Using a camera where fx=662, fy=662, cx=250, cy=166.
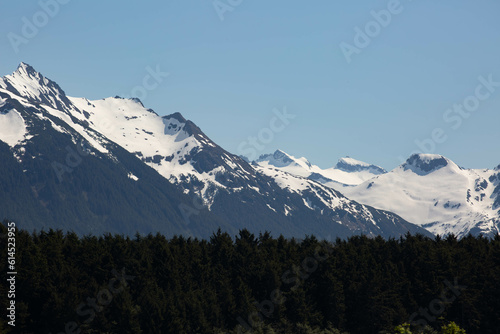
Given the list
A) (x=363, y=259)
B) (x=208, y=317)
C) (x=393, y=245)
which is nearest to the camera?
(x=208, y=317)

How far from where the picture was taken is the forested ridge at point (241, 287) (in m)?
107

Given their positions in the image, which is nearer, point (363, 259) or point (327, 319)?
point (327, 319)

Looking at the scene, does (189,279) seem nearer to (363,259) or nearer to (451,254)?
(363,259)

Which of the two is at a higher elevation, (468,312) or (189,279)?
(189,279)

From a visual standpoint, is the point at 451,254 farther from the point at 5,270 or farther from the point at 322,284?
the point at 5,270

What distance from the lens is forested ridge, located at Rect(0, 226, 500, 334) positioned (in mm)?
106875

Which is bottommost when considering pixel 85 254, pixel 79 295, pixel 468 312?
pixel 468 312

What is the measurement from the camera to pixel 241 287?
12125 centimetres

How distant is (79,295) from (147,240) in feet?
118

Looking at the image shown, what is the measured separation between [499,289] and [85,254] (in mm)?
79933

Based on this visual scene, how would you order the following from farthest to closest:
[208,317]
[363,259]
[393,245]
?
[393,245], [363,259], [208,317]

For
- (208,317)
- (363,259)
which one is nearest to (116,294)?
(208,317)

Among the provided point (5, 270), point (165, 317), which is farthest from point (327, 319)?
point (5, 270)

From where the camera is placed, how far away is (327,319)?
127 metres
